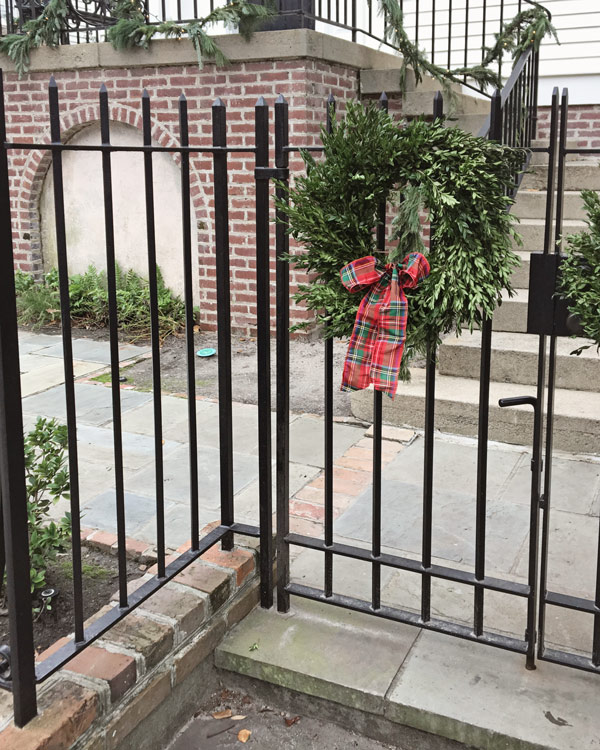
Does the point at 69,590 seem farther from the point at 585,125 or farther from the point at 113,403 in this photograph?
the point at 585,125

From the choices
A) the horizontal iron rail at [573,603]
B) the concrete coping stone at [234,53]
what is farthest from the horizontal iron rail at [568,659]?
the concrete coping stone at [234,53]

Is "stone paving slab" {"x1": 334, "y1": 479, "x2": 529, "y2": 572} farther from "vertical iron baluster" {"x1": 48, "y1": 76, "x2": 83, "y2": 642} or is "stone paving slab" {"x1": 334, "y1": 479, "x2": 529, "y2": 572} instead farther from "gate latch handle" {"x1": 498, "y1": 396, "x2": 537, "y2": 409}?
"vertical iron baluster" {"x1": 48, "y1": 76, "x2": 83, "y2": 642}

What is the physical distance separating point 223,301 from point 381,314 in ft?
2.02

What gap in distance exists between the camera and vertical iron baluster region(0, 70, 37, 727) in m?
1.74

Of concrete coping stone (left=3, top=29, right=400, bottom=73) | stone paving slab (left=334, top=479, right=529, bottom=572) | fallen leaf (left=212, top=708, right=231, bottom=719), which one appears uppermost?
concrete coping stone (left=3, top=29, right=400, bottom=73)

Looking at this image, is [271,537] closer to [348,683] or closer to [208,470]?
[348,683]

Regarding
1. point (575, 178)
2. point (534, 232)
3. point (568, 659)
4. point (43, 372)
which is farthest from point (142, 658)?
point (575, 178)

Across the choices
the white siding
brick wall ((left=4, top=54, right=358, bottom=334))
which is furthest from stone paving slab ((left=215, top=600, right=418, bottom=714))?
the white siding

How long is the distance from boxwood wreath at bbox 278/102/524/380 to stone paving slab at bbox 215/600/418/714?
2.99 feet

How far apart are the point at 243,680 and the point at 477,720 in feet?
2.37

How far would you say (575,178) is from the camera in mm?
5816

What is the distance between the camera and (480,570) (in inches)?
90.5

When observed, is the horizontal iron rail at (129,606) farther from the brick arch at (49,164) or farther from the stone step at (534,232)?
the brick arch at (49,164)

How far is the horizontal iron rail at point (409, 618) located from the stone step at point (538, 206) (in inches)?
146
